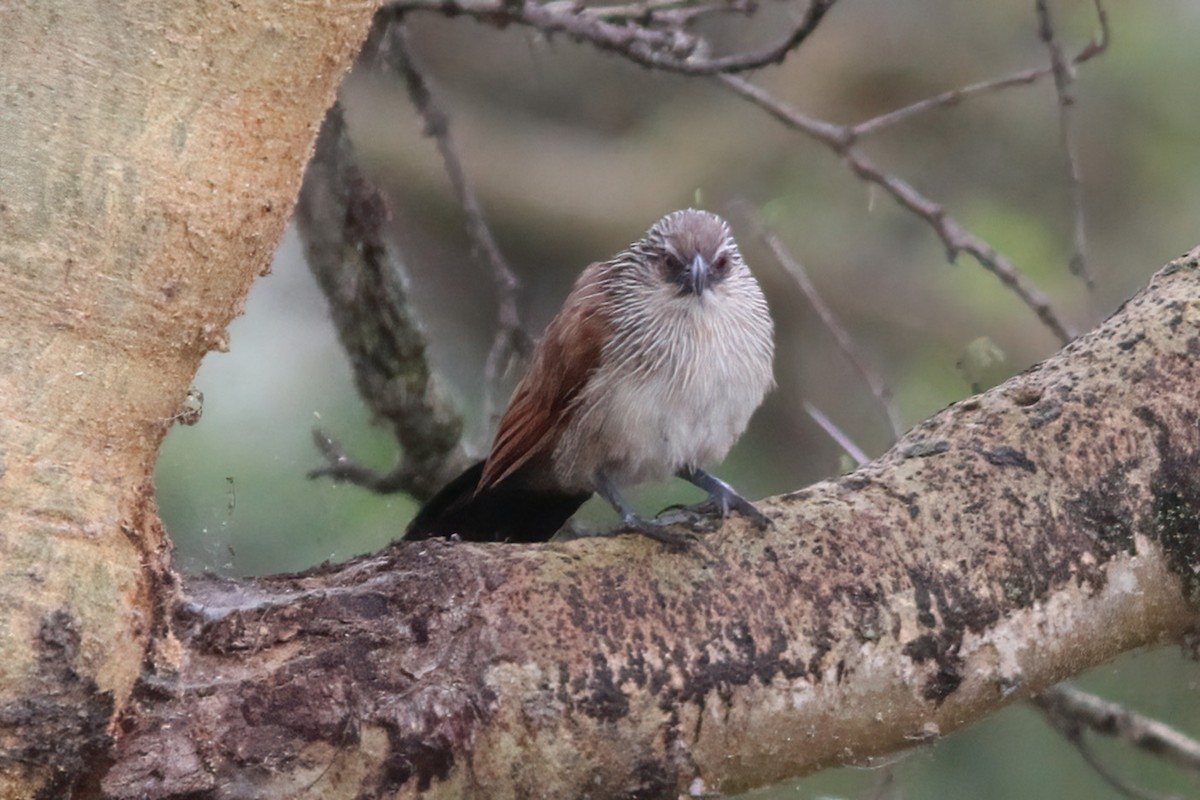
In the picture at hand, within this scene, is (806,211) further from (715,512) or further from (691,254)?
(715,512)

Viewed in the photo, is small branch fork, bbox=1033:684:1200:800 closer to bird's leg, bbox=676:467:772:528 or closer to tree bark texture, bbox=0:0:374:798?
bird's leg, bbox=676:467:772:528

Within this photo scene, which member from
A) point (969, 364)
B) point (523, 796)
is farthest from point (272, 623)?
point (969, 364)

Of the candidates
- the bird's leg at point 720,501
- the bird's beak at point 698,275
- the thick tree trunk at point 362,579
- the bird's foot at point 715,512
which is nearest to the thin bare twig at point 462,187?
the bird's beak at point 698,275

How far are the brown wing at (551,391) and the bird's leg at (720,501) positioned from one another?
0.88 feet

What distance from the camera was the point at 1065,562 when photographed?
70.7 inches

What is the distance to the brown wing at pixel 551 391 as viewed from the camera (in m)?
2.52

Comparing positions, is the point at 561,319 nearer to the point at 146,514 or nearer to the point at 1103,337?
the point at 1103,337

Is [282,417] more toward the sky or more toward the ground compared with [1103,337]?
more toward the ground

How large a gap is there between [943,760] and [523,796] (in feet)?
5.40

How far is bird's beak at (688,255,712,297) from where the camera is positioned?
8.39ft

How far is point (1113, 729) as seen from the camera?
2.51 meters

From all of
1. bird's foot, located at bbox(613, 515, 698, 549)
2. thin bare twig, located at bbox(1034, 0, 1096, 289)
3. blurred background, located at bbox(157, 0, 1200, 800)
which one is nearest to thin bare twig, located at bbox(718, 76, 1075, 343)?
thin bare twig, located at bbox(1034, 0, 1096, 289)

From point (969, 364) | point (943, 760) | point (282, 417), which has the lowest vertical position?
point (943, 760)

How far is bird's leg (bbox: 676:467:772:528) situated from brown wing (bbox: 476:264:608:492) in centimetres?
27
